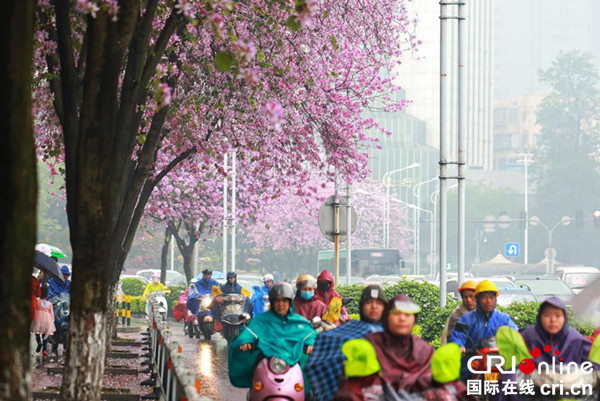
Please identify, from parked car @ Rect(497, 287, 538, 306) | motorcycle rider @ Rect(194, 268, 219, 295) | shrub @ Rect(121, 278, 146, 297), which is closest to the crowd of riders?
motorcycle rider @ Rect(194, 268, 219, 295)

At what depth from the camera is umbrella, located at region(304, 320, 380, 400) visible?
857cm

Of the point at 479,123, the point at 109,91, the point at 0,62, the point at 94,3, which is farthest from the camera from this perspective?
the point at 479,123

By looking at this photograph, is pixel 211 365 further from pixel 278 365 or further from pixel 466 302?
pixel 278 365

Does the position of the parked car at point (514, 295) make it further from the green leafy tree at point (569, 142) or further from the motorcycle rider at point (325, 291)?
the green leafy tree at point (569, 142)

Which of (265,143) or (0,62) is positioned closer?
(0,62)

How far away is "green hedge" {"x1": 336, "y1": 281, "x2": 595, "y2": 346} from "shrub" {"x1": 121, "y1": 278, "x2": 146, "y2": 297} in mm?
23133

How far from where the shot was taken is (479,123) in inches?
6284

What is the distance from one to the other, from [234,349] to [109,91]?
2.68 metres

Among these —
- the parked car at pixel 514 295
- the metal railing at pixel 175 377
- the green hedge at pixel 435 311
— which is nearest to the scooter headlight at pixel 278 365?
the metal railing at pixel 175 377

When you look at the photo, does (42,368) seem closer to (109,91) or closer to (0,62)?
(109,91)

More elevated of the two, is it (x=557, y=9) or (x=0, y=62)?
(x=557, y=9)

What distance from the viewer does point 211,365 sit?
72.1 ft

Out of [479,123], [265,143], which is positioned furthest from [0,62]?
[479,123]

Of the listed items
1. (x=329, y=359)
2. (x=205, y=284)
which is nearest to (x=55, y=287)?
(x=205, y=284)
